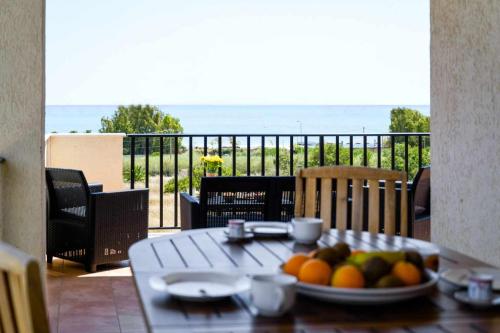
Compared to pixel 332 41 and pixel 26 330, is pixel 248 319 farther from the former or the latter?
pixel 332 41

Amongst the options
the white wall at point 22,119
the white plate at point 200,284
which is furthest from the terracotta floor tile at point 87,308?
the white plate at point 200,284

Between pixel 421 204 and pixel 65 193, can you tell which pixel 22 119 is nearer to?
pixel 65 193

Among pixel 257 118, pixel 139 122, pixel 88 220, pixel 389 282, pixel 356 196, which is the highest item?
pixel 257 118

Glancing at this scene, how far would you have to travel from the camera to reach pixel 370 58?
27359 millimetres

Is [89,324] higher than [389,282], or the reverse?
[389,282]

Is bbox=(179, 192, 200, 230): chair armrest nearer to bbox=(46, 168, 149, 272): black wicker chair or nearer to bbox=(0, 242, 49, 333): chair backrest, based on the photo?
bbox=(46, 168, 149, 272): black wicker chair

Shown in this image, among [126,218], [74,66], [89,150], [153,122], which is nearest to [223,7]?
[74,66]

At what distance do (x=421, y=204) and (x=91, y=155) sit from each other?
3320 mm

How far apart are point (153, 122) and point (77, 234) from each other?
23.1ft

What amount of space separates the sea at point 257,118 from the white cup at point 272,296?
30.4 m

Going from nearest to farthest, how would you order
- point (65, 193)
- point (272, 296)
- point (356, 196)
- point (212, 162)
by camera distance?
point (272, 296) → point (356, 196) → point (65, 193) → point (212, 162)

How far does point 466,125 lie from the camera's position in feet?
12.0

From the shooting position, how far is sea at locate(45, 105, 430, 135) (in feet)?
108

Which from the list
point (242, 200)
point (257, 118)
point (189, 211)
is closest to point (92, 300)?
point (189, 211)
